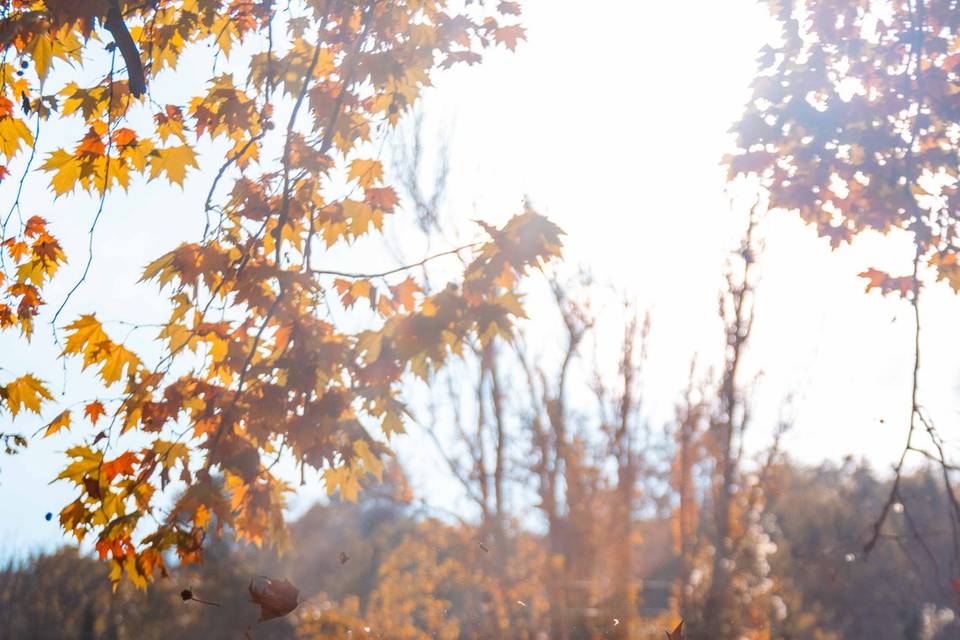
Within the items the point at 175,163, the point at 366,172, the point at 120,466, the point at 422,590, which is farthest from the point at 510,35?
the point at 422,590

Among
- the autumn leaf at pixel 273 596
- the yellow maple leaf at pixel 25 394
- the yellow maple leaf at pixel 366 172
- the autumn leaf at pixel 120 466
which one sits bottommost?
the autumn leaf at pixel 273 596

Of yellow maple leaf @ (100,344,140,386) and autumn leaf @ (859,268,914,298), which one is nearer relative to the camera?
yellow maple leaf @ (100,344,140,386)

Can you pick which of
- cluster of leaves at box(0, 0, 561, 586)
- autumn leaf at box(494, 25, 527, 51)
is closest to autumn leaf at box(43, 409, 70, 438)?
cluster of leaves at box(0, 0, 561, 586)

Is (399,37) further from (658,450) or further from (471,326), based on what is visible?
(658,450)

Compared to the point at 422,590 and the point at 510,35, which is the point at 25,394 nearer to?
the point at 510,35

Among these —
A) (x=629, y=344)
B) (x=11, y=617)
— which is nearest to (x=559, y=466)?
(x=629, y=344)

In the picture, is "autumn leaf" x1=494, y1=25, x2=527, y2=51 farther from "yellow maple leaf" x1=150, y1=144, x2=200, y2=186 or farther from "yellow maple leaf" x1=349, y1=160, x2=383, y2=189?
"yellow maple leaf" x1=150, y1=144, x2=200, y2=186

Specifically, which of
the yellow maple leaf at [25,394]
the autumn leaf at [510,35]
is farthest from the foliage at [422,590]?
the autumn leaf at [510,35]

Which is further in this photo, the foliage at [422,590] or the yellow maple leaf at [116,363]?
the foliage at [422,590]

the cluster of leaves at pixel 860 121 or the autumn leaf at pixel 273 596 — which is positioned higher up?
the cluster of leaves at pixel 860 121

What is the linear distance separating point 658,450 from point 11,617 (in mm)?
11705

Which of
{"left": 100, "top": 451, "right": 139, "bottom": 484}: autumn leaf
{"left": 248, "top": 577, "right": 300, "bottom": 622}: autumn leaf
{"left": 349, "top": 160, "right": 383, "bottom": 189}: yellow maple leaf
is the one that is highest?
{"left": 349, "top": 160, "right": 383, "bottom": 189}: yellow maple leaf

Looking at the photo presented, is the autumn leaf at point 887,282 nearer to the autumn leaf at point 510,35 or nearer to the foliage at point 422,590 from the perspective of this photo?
the foliage at point 422,590

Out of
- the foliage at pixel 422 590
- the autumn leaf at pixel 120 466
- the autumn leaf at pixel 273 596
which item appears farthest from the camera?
the foliage at pixel 422 590
